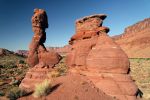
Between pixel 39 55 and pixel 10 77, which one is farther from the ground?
pixel 39 55

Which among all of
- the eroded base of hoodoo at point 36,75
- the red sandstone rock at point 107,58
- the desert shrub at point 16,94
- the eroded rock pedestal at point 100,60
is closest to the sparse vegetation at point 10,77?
the desert shrub at point 16,94

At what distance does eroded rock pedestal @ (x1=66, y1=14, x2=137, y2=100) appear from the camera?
13.6m

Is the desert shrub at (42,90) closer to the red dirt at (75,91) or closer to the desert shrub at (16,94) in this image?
the red dirt at (75,91)

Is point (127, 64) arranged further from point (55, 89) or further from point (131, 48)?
point (131, 48)

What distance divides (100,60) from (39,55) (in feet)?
23.4

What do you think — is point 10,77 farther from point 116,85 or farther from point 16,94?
point 116,85

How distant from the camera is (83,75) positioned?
16.0m

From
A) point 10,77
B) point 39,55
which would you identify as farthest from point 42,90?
point 10,77

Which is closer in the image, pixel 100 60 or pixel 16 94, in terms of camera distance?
pixel 16 94

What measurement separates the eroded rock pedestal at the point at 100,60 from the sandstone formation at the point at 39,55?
8.02 feet

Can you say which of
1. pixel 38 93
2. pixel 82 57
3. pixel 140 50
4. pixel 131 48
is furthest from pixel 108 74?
pixel 131 48

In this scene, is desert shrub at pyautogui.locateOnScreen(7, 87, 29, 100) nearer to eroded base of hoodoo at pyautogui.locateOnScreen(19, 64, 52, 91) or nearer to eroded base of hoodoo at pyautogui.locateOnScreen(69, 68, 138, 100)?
eroded base of hoodoo at pyautogui.locateOnScreen(19, 64, 52, 91)

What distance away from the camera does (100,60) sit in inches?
572

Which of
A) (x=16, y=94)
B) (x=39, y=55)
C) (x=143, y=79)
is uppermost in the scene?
(x=39, y=55)
